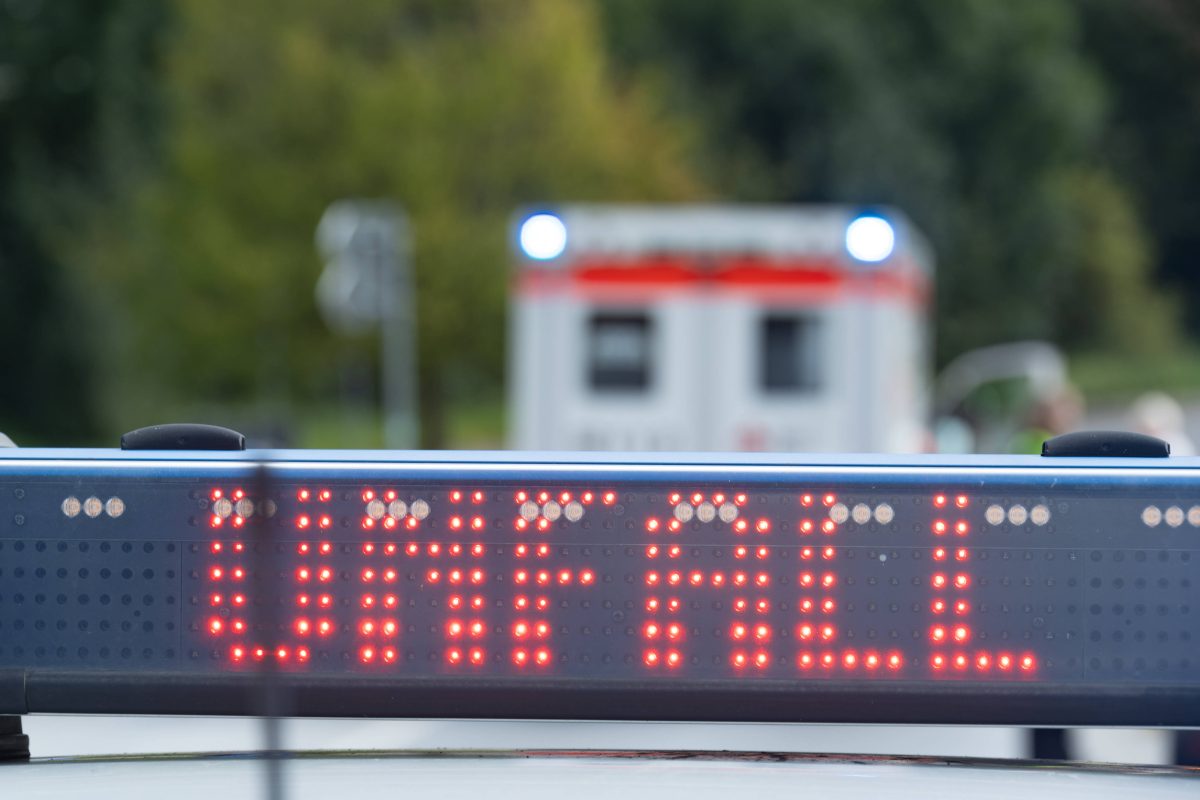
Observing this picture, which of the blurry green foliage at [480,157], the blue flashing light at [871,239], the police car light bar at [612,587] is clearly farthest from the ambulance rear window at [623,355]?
the blurry green foliage at [480,157]

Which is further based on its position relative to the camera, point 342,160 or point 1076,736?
point 342,160

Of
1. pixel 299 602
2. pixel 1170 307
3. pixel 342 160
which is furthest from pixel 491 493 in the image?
pixel 1170 307

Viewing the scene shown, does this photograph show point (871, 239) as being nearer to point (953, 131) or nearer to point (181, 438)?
point (181, 438)

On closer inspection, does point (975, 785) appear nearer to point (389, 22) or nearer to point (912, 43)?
point (389, 22)

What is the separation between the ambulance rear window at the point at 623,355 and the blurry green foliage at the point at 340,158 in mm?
17287

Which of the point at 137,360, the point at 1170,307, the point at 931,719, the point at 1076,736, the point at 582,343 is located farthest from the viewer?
the point at 1170,307

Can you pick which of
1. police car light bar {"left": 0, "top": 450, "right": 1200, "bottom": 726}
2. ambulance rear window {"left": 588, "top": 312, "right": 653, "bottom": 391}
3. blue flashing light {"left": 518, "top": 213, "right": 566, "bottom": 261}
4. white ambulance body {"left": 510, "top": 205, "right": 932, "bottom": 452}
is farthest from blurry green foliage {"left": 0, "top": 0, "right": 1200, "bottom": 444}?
police car light bar {"left": 0, "top": 450, "right": 1200, "bottom": 726}

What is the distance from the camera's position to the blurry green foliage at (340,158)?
30.1m

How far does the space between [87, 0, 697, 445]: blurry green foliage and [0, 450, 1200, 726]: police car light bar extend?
26916 millimetres

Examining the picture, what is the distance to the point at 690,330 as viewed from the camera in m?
13.1

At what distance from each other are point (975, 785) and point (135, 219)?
3317 centimetres

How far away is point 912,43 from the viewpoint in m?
61.6

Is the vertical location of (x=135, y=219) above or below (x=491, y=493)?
above

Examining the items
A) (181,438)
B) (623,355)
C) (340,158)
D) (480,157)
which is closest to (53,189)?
(340,158)
